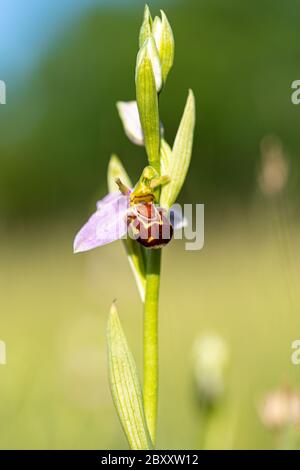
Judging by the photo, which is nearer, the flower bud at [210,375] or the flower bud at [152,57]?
the flower bud at [152,57]

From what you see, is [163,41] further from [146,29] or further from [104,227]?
→ [104,227]

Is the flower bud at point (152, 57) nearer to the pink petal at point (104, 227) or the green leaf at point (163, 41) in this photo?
the green leaf at point (163, 41)

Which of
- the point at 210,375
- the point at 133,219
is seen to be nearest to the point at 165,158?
the point at 133,219

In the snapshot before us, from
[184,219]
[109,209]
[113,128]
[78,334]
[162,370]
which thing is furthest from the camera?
[113,128]

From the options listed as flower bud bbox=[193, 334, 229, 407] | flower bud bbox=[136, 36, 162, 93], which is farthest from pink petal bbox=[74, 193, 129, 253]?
flower bud bbox=[193, 334, 229, 407]

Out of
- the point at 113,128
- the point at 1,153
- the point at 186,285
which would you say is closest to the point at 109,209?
the point at 186,285

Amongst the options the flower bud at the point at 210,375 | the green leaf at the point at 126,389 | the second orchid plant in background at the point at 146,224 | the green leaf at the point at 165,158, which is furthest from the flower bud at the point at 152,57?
the flower bud at the point at 210,375

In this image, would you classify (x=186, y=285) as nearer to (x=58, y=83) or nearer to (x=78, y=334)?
(x=78, y=334)
